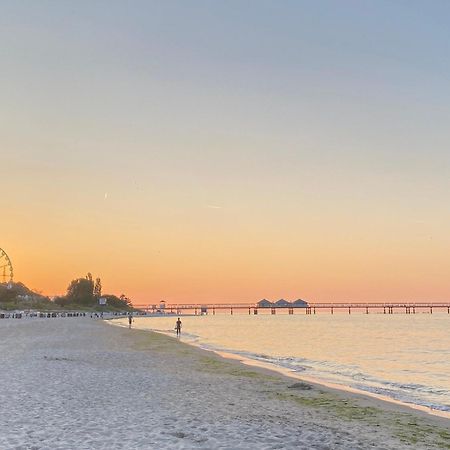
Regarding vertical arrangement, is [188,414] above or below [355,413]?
above

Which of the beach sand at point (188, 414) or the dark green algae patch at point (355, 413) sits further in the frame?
the dark green algae patch at point (355, 413)

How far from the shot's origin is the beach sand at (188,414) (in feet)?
39.7

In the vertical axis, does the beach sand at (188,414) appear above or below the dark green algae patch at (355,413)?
above

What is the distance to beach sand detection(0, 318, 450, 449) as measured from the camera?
476 inches

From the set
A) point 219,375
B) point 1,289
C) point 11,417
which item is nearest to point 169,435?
point 11,417

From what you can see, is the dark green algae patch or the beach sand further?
the dark green algae patch

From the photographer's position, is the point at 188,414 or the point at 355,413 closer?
the point at 188,414

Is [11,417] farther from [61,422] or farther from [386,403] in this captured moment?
[386,403]

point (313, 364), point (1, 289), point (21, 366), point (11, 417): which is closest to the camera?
point (11, 417)

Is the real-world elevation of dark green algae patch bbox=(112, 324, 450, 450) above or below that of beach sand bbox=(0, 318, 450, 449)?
below

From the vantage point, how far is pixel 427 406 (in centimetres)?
2144

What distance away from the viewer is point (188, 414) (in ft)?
50.8

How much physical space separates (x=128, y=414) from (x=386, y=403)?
11386 millimetres

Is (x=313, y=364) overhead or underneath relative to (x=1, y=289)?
underneath
